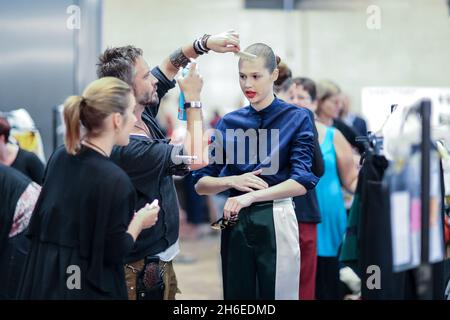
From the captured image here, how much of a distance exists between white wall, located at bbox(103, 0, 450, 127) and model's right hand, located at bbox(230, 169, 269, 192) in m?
6.21

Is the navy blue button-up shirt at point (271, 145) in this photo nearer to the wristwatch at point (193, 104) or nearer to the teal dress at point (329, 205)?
the wristwatch at point (193, 104)

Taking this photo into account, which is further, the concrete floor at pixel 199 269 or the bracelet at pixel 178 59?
the concrete floor at pixel 199 269

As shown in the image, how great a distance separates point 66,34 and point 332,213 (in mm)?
2198

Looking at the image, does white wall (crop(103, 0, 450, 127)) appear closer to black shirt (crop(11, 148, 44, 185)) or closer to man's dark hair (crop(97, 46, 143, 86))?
black shirt (crop(11, 148, 44, 185))

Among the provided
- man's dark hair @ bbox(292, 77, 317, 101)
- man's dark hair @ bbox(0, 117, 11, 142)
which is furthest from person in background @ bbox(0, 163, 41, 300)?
man's dark hair @ bbox(292, 77, 317, 101)

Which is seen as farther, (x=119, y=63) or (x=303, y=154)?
(x=303, y=154)

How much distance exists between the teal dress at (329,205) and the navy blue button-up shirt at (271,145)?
1106mm

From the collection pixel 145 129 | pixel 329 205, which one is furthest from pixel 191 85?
pixel 329 205

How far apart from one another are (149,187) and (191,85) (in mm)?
396

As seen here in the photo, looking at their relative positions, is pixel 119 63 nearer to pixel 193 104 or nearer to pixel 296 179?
pixel 193 104

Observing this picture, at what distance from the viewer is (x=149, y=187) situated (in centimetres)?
280

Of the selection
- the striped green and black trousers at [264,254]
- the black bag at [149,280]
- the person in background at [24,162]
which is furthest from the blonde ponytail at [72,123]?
the person in background at [24,162]

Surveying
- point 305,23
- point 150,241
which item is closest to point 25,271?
point 150,241

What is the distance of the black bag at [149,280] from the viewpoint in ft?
9.20
